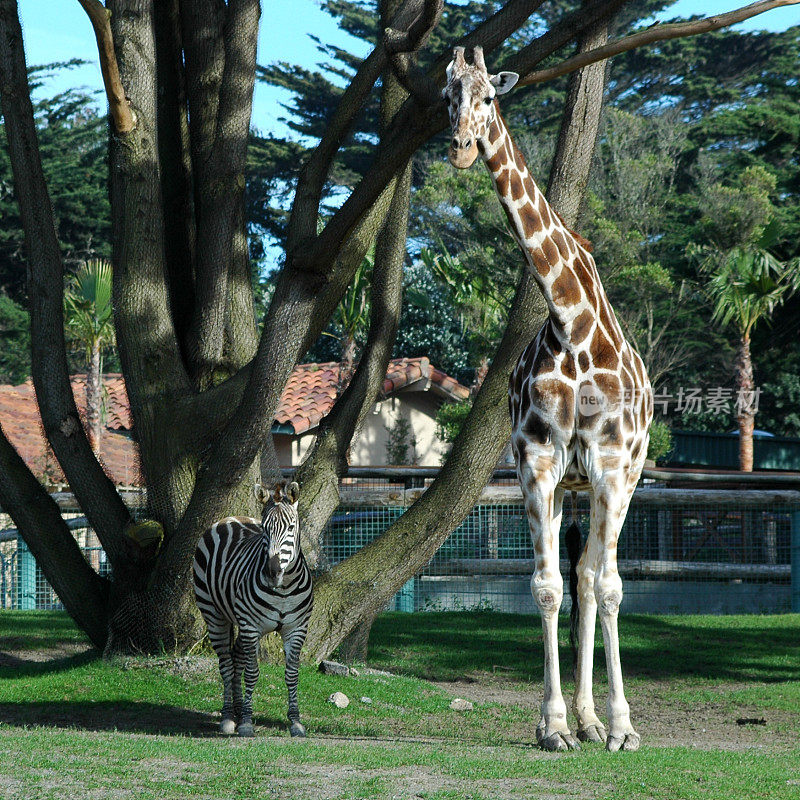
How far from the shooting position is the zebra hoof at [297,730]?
268 inches

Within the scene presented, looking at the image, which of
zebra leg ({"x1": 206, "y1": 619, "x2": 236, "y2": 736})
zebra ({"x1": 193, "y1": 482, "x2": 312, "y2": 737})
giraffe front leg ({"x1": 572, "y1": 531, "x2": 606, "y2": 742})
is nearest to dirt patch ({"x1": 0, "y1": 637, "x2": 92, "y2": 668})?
zebra leg ({"x1": 206, "y1": 619, "x2": 236, "y2": 736})

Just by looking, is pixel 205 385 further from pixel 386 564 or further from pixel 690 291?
pixel 690 291

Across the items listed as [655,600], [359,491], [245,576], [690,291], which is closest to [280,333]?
[245,576]

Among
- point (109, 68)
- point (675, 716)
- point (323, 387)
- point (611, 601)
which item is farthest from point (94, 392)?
point (611, 601)

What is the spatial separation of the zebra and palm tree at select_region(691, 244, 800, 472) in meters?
16.5

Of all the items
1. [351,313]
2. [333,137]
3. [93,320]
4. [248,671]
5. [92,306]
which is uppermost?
[351,313]

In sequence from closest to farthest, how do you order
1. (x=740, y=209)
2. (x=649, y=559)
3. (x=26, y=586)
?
(x=649, y=559) < (x=26, y=586) < (x=740, y=209)

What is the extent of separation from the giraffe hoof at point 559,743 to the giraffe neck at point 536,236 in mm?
2362

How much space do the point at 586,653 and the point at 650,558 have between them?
750 centimetres

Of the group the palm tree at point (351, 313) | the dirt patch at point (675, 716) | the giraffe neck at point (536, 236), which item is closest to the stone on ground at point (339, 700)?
the dirt patch at point (675, 716)

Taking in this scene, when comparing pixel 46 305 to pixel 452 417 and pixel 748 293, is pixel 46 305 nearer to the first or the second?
pixel 748 293

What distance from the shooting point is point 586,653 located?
6.62 m

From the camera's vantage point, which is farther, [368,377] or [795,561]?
[795,561]

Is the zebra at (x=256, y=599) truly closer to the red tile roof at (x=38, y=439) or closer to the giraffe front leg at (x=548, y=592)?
the giraffe front leg at (x=548, y=592)
